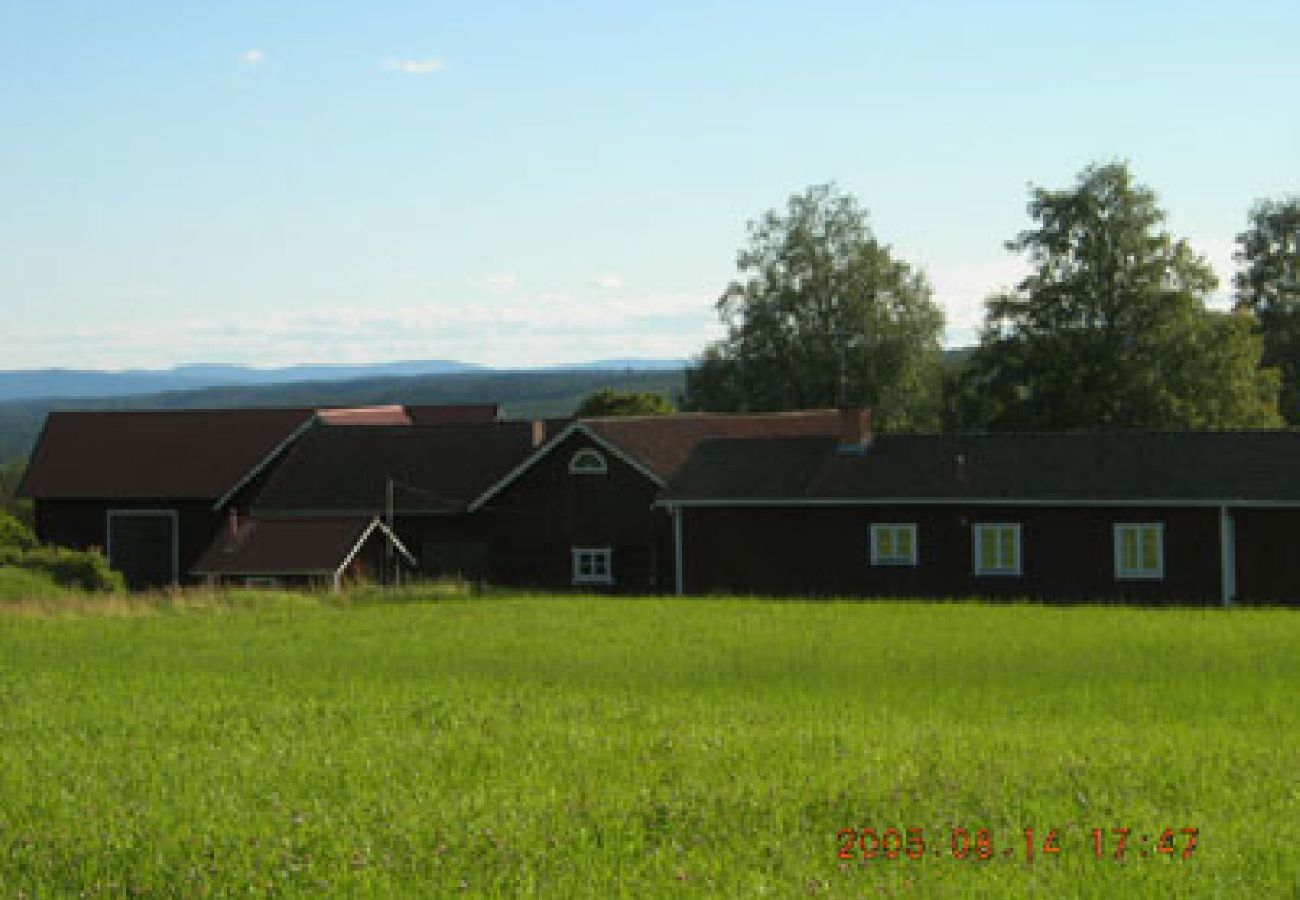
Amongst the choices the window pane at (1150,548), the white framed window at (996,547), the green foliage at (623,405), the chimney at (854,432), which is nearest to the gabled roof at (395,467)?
the chimney at (854,432)

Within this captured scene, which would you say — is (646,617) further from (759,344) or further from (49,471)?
(759,344)

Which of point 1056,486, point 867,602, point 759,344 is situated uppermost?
point 759,344

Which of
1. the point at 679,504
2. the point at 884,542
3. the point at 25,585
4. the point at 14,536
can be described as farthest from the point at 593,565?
the point at 14,536

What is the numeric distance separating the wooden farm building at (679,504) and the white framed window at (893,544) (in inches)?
2.0

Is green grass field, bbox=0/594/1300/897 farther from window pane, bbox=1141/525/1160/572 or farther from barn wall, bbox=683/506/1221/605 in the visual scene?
window pane, bbox=1141/525/1160/572

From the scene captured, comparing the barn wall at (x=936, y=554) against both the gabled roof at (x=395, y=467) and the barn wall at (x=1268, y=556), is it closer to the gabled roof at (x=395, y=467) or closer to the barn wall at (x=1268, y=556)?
the barn wall at (x=1268, y=556)

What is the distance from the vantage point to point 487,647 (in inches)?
1166

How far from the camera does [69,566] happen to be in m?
51.2

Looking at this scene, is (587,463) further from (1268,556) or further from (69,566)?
(1268,556)

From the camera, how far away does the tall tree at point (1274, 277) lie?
75688 millimetres

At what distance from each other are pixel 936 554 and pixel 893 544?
122 centimetres

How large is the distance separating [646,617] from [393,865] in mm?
24030

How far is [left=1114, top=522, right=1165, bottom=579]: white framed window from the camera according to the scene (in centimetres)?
4006

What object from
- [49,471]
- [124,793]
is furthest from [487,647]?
[49,471]
